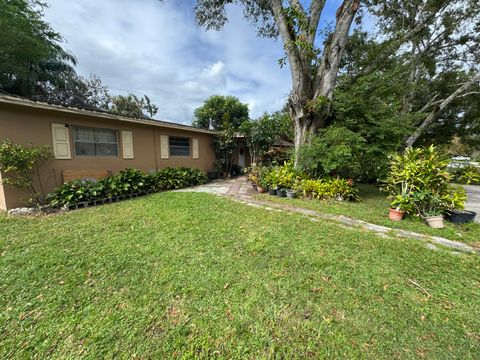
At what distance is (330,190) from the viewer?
20.4 ft

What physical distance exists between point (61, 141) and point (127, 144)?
1949 millimetres

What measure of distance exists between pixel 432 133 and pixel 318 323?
69.3 ft

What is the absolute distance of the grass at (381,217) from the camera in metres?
3.63

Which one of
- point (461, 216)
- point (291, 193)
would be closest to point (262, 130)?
point (291, 193)

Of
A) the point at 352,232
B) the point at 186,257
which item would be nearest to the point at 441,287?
the point at 352,232

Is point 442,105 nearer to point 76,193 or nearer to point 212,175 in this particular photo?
point 212,175

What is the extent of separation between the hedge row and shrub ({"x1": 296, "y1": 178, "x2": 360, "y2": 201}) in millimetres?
5205

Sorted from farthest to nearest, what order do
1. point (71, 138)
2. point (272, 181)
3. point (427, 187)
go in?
point (272, 181) < point (71, 138) < point (427, 187)

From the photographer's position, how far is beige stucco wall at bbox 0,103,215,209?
190 inches

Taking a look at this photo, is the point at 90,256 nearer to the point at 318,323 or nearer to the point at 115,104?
the point at 318,323

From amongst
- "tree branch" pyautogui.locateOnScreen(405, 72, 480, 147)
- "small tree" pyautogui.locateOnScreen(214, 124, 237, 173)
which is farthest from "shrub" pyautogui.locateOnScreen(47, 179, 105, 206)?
"tree branch" pyautogui.locateOnScreen(405, 72, 480, 147)

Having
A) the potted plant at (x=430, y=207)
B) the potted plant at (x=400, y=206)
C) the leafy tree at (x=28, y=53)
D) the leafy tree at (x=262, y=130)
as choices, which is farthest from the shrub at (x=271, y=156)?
the leafy tree at (x=28, y=53)

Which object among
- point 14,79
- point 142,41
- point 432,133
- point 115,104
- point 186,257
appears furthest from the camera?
point 115,104

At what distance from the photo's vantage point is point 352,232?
3682mm
